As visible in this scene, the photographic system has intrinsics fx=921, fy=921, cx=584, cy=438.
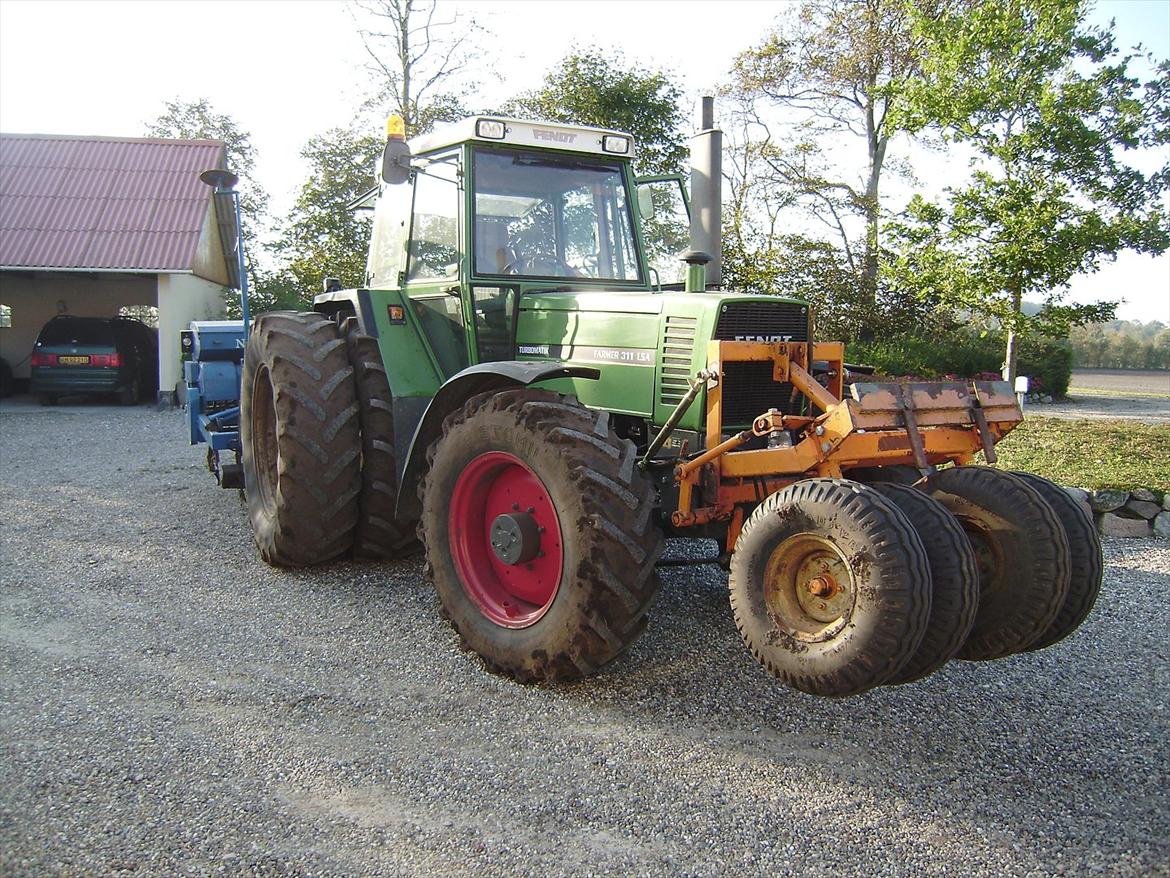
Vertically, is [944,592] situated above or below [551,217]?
below

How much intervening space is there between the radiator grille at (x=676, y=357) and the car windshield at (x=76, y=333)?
14.5 metres

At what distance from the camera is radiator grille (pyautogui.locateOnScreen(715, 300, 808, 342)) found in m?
4.01

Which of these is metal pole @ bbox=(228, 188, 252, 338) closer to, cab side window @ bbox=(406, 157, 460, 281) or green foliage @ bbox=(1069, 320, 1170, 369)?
cab side window @ bbox=(406, 157, 460, 281)

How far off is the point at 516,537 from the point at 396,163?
1.99 metres

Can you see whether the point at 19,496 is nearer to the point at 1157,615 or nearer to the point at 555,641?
the point at 555,641

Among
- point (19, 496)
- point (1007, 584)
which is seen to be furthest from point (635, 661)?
point (19, 496)

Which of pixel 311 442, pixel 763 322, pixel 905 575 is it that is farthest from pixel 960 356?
pixel 905 575

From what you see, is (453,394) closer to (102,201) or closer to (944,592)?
(944,592)

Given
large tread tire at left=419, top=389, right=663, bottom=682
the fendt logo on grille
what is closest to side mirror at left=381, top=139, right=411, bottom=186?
the fendt logo on grille

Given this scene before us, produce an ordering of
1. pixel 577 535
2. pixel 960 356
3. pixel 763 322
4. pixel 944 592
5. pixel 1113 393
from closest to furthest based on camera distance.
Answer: pixel 944 592 → pixel 577 535 → pixel 763 322 → pixel 960 356 → pixel 1113 393

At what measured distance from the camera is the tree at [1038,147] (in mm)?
11836

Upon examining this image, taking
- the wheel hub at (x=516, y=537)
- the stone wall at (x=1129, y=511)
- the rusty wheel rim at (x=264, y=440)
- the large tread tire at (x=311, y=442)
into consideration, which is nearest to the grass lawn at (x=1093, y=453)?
the stone wall at (x=1129, y=511)

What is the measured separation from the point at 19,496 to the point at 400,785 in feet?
21.9

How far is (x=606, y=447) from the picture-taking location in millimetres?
3600
